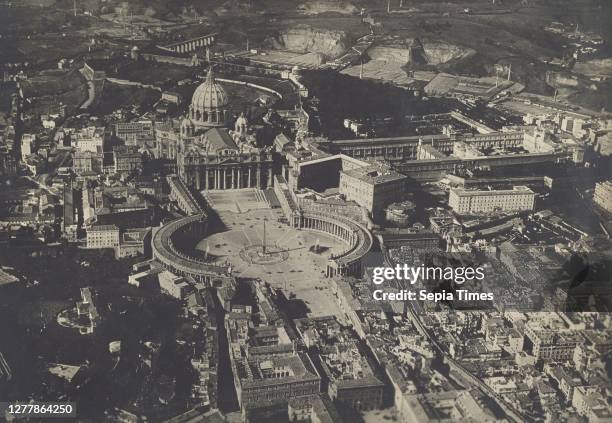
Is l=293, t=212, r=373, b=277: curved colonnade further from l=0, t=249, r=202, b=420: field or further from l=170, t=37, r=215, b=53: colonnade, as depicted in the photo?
l=170, t=37, r=215, b=53: colonnade

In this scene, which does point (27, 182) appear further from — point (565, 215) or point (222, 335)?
point (565, 215)

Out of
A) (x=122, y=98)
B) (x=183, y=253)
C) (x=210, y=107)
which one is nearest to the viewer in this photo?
(x=183, y=253)

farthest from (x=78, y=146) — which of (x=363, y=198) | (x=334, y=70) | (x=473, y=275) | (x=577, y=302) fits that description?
(x=577, y=302)

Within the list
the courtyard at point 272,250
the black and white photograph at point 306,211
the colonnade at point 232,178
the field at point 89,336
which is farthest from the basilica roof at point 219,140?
the field at point 89,336

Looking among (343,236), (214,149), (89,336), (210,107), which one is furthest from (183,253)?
(210,107)

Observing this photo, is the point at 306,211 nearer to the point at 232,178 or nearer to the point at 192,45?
the point at 232,178

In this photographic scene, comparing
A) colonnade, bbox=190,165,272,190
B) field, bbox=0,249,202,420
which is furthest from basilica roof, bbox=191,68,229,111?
field, bbox=0,249,202,420
